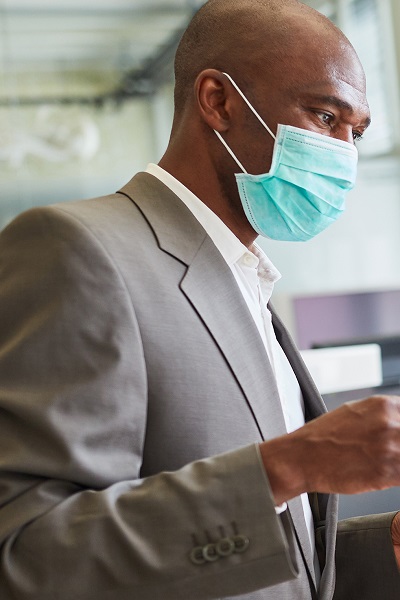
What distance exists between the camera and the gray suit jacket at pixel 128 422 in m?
0.83

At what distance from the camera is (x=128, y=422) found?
35.5 inches

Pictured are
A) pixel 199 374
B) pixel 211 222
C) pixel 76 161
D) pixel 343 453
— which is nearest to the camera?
pixel 343 453

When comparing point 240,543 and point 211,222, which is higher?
→ point 211,222

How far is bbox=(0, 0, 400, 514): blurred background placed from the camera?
466cm

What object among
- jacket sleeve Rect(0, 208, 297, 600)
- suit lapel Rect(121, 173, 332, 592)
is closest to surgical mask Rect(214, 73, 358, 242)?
suit lapel Rect(121, 173, 332, 592)

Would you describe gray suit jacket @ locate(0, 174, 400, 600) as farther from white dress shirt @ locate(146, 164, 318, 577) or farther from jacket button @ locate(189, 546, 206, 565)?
white dress shirt @ locate(146, 164, 318, 577)

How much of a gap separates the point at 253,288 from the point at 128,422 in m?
0.42

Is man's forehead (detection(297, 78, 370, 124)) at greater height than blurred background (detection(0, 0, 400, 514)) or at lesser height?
greater

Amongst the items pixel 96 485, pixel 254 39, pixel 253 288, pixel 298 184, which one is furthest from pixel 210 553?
pixel 254 39

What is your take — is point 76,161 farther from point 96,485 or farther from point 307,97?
point 96,485

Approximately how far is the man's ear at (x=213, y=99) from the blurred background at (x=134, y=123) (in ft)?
9.79

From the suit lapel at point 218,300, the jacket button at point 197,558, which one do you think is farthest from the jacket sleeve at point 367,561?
the jacket button at point 197,558

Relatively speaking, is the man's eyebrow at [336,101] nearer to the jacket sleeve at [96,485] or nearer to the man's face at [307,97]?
the man's face at [307,97]

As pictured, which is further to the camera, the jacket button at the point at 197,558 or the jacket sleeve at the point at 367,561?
the jacket sleeve at the point at 367,561
